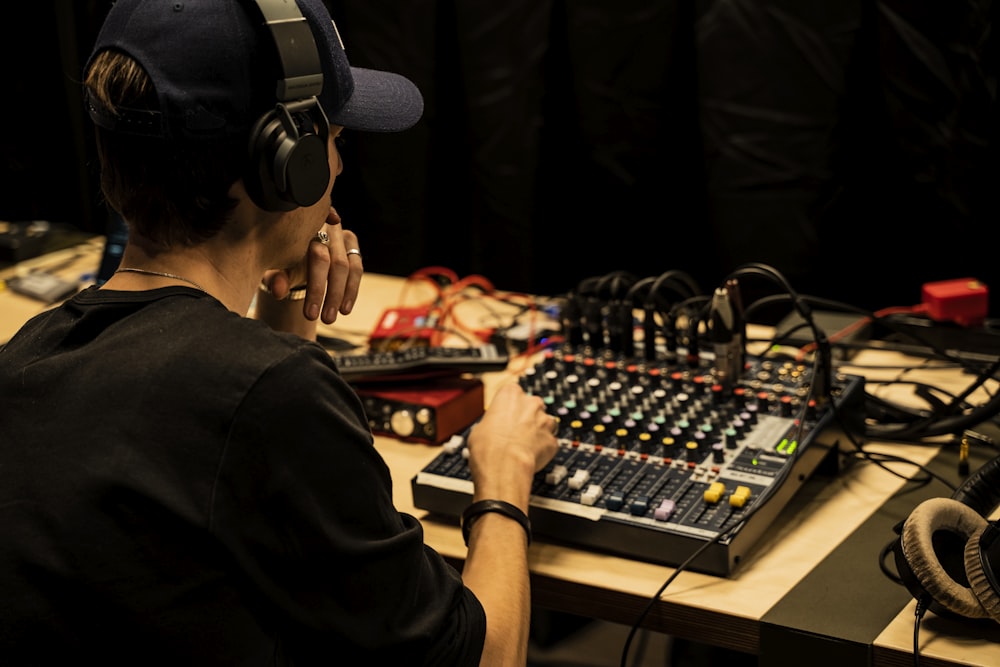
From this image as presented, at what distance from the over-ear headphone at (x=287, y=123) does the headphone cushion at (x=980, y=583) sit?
74 cm

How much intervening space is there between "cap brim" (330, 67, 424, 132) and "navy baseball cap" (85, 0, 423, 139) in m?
0.13

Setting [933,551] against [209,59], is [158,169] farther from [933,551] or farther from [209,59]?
Result: [933,551]

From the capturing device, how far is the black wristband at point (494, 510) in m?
1.24

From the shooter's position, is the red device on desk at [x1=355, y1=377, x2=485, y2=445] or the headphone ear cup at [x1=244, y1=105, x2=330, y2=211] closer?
the headphone ear cup at [x1=244, y1=105, x2=330, y2=211]

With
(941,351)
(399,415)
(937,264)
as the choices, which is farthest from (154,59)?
(937,264)

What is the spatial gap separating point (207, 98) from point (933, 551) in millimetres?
817

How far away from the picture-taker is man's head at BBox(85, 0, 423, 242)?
966mm

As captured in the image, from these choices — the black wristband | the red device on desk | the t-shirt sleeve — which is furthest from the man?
the red device on desk

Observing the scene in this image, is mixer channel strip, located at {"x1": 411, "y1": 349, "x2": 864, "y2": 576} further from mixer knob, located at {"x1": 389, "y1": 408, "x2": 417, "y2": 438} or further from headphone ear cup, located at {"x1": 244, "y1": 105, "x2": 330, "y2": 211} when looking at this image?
headphone ear cup, located at {"x1": 244, "y1": 105, "x2": 330, "y2": 211}

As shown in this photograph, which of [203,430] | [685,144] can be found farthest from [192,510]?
[685,144]

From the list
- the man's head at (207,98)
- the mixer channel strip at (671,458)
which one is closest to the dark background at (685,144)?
the mixer channel strip at (671,458)

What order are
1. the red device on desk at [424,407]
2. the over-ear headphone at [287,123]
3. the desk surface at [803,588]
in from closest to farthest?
1. the over-ear headphone at [287,123]
2. the desk surface at [803,588]
3. the red device on desk at [424,407]

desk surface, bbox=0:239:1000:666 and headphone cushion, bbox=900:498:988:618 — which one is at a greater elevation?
headphone cushion, bbox=900:498:988:618

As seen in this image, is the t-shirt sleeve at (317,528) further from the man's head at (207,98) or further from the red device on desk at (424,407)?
the red device on desk at (424,407)
